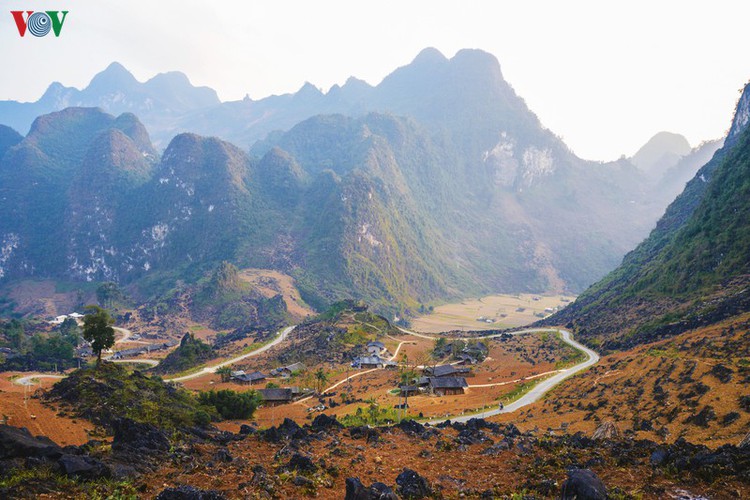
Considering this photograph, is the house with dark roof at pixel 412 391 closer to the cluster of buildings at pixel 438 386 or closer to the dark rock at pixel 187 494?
the cluster of buildings at pixel 438 386

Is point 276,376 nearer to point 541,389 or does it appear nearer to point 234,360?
point 234,360

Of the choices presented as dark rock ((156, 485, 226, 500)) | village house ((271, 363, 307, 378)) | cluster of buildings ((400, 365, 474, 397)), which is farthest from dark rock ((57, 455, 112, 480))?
village house ((271, 363, 307, 378))

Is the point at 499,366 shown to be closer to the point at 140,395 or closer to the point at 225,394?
the point at 225,394

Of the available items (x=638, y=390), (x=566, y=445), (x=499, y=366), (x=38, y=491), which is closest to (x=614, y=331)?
(x=499, y=366)

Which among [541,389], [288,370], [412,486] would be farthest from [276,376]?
[412,486]

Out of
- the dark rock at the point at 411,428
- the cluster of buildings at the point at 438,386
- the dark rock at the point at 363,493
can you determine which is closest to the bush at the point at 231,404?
the cluster of buildings at the point at 438,386
